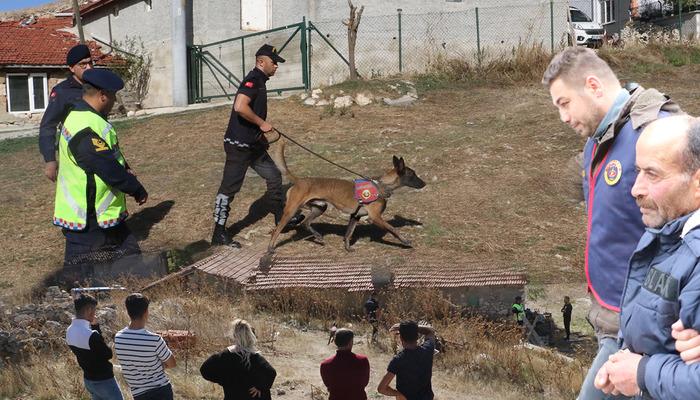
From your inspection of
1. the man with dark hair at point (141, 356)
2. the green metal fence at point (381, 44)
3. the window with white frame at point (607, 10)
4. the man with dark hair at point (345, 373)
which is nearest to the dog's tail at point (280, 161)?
the man with dark hair at point (345, 373)

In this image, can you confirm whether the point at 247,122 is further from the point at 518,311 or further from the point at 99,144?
the point at 518,311

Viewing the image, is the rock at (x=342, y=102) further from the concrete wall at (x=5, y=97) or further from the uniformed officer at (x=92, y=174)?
the concrete wall at (x=5, y=97)

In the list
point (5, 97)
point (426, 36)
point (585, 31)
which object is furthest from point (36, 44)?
point (585, 31)

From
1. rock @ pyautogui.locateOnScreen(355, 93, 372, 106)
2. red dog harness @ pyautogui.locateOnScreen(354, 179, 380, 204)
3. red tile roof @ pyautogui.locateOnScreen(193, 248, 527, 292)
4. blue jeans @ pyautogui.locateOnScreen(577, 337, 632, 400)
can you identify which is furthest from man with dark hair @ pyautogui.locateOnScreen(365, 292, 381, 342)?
rock @ pyautogui.locateOnScreen(355, 93, 372, 106)

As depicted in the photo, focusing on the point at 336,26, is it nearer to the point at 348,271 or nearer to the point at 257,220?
the point at 257,220

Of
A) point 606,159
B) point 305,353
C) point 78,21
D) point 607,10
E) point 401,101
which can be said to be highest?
point 607,10

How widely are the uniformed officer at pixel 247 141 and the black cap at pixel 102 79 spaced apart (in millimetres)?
2594

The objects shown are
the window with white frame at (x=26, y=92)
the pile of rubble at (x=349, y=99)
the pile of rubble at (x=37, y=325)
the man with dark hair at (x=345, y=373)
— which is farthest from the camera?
the window with white frame at (x=26, y=92)

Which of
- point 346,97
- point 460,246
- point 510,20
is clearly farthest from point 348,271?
point 510,20

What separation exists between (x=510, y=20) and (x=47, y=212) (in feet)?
59.9

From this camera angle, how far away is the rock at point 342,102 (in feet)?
57.1

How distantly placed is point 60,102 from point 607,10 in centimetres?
3461

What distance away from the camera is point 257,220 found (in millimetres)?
11031

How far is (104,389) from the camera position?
504 centimetres
